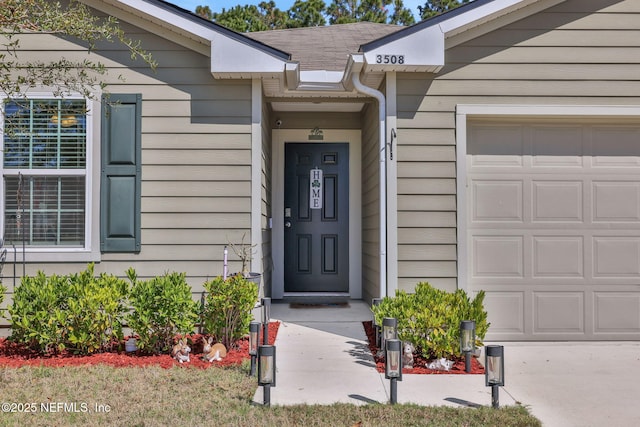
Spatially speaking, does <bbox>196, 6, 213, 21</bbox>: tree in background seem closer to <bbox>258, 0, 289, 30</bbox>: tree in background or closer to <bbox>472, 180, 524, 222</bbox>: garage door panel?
<bbox>258, 0, 289, 30</bbox>: tree in background

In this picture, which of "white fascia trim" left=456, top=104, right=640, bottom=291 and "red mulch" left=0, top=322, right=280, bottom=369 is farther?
"white fascia trim" left=456, top=104, right=640, bottom=291

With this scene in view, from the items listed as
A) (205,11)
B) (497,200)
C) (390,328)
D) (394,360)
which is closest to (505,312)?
(497,200)

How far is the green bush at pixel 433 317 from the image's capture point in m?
4.30

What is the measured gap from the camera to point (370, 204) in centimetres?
639

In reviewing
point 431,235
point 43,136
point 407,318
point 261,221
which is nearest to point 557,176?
point 431,235

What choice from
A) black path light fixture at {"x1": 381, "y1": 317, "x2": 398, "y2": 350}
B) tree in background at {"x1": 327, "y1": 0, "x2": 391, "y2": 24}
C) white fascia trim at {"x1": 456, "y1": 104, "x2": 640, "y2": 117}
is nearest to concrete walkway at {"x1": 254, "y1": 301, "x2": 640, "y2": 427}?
black path light fixture at {"x1": 381, "y1": 317, "x2": 398, "y2": 350}

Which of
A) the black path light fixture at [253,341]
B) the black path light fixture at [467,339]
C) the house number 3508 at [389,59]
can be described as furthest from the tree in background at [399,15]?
the black path light fixture at [253,341]

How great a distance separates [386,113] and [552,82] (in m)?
1.58

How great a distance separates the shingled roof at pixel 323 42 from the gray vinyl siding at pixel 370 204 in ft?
2.40

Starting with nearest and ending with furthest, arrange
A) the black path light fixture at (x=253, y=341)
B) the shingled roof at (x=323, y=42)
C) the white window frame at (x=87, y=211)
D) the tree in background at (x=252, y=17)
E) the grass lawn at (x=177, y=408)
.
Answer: the grass lawn at (x=177, y=408), the black path light fixture at (x=253, y=341), the white window frame at (x=87, y=211), the shingled roof at (x=323, y=42), the tree in background at (x=252, y=17)

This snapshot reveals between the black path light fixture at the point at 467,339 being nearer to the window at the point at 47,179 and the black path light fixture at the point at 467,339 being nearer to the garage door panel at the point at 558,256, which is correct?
the garage door panel at the point at 558,256

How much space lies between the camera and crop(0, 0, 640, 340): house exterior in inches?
204

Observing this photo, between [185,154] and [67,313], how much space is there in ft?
5.77

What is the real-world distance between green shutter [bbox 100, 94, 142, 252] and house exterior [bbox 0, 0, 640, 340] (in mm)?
13
